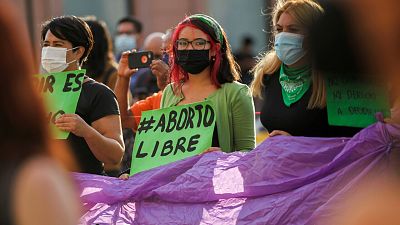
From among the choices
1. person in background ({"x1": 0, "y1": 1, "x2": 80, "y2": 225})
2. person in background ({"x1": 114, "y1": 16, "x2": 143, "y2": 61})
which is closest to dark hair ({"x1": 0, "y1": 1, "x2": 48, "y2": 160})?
person in background ({"x1": 0, "y1": 1, "x2": 80, "y2": 225})

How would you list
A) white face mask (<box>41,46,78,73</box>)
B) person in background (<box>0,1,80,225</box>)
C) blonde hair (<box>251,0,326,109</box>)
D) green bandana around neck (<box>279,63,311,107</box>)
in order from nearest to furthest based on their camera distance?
person in background (<box>0,1,80,225</box>) → blonde hair (<box>251,0,326,109</box>) → green bandana around neck (<box>279,63,311,107</box>) → white face mask (<box>41,46,78,73</box>)

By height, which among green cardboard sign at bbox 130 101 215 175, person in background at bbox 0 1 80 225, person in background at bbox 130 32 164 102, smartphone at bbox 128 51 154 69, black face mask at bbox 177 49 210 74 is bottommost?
person in background at bbox 130 32 164 102

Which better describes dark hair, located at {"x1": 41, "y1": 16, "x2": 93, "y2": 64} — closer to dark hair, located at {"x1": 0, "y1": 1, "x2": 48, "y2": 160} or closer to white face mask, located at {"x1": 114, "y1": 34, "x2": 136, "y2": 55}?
dark hair, located at {"x1": 0, "y1": 1, "x2": 48, "y2": 160}

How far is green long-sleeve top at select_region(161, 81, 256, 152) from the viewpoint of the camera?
5512 mm

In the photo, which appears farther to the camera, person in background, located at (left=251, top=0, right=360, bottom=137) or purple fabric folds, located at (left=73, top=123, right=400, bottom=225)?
person in background, located at (left=251, top=0, right=360, bottom=137)

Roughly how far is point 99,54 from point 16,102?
16.3 feet

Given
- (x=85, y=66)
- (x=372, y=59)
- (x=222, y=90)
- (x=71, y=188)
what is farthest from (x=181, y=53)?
(x=372, y=59)

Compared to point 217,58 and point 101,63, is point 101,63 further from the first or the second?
point 217,58

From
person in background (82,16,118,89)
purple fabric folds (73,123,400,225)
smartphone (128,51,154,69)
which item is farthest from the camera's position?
person in background (82,16,118,89)

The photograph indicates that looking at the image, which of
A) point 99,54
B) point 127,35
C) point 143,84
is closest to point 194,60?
point 99,54

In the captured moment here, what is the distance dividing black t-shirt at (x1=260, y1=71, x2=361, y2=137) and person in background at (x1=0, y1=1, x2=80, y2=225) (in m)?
2.65

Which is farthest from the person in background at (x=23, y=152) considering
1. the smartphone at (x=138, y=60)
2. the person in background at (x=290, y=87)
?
the smartphone at (x=138, y=60)

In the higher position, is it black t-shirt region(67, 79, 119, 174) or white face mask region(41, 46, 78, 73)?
white face mask region(41, 46, 78, 73)

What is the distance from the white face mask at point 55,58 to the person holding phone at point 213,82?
1.94 ft
